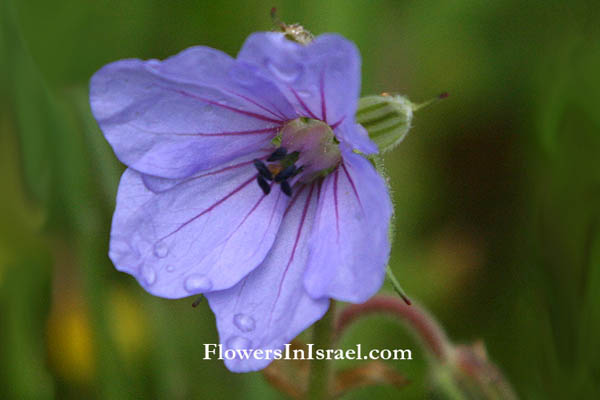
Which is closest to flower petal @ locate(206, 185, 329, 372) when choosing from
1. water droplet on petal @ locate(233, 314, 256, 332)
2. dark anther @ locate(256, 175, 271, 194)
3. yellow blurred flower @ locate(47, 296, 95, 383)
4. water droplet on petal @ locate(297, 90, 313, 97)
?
water droplet on petal @ locate(233, 314, 256, 332)

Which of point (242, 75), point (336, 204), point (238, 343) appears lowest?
point (238, 343)

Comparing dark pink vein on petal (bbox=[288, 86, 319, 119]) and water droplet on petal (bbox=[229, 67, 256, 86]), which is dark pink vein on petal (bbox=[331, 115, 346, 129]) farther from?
water droplet on petal (bbox=[229, 67, 256, 86])

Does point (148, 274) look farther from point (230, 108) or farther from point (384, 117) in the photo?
point (384, 117)

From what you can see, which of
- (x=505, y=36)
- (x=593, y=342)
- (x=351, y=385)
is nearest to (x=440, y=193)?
(x=505, y=36)

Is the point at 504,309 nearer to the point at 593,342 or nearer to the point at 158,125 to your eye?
the point at 593,342

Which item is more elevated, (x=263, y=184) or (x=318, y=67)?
(x=318, y=67)

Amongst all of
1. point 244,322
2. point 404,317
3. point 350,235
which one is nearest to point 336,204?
point 350,235

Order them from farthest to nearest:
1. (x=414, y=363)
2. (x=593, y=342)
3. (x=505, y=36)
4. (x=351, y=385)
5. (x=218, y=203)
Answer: (x=505, y=36) → (x=414, y=363) → (x=593, y=342) → (x=351, y=385) → (x=218, y=203)

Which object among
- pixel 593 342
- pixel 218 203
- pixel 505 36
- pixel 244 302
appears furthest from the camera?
pixel 505 36
